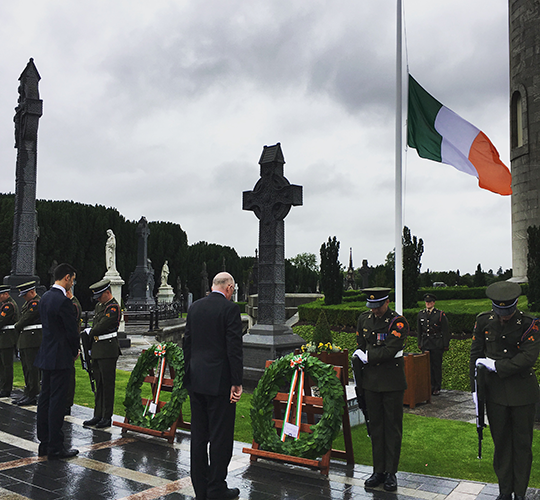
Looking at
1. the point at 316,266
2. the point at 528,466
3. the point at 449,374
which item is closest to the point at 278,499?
the point at 528,466

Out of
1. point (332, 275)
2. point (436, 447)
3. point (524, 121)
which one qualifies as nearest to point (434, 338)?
point (436, 447)

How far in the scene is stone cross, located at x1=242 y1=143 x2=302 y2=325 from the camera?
10938mm

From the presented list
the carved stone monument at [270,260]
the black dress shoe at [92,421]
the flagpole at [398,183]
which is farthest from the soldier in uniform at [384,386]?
the carved stone monument at [270,260]

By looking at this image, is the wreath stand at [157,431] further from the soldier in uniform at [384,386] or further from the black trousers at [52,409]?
the soldier in uniform at [384,386]

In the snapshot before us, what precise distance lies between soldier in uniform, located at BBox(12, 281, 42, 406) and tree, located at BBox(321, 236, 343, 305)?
49.8ft

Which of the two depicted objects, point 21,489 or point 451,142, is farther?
point 451,142

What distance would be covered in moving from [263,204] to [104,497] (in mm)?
7153

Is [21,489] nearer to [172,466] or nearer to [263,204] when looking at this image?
[172,466]

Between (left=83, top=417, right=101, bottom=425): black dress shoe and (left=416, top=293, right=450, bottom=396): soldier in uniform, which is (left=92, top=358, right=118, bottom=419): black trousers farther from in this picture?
(left=416, top=293, right=450, bottom=396): soldier in uniform

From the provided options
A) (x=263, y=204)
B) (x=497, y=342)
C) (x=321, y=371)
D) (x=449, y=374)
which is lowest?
(x=449, y=374)

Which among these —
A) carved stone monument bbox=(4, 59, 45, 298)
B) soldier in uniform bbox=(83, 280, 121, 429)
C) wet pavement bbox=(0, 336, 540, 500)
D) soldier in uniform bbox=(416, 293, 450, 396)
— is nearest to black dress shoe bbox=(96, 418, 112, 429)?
soldier in uniform bbox=(83, 280, 121, 429)

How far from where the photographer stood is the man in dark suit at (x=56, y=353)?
253 inches

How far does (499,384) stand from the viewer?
4844 millimetres

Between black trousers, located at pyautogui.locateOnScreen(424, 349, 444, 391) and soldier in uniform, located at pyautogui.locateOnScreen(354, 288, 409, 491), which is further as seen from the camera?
black trousers, located at pyautogui.locateOnScreen(424, 349, 444, 391)
